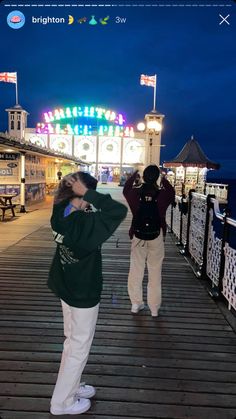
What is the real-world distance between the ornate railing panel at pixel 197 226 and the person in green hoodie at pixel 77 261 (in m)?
4.04

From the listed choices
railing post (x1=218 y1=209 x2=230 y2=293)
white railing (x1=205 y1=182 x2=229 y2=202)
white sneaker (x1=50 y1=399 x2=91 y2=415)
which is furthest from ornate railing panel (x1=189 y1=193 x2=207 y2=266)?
white railing (x1=205 y1=182 x2=229 y2=202)

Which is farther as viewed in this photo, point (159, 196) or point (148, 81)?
point (148, 81)

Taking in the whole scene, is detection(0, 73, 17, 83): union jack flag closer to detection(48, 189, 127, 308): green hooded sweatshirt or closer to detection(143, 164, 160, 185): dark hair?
detection(143, 164, 160, 185): dark hair

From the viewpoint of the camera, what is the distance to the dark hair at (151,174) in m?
3.93

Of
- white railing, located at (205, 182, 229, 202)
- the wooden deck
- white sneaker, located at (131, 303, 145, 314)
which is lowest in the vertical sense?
the wooden deck

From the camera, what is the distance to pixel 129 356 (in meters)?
→ 3.29

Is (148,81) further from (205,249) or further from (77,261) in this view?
(77,261)

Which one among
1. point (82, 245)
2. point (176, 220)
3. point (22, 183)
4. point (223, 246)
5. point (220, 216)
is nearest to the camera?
point (82, 245)

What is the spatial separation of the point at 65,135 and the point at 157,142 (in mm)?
13482

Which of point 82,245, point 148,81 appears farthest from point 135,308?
point 148,81

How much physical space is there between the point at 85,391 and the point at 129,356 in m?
0.73

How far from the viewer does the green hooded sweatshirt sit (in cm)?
215

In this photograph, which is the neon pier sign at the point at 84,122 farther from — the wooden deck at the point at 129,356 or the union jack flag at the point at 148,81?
the wooden deck at the point at 129,356

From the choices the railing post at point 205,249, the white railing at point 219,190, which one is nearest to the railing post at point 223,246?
the railing post at point 205,249
